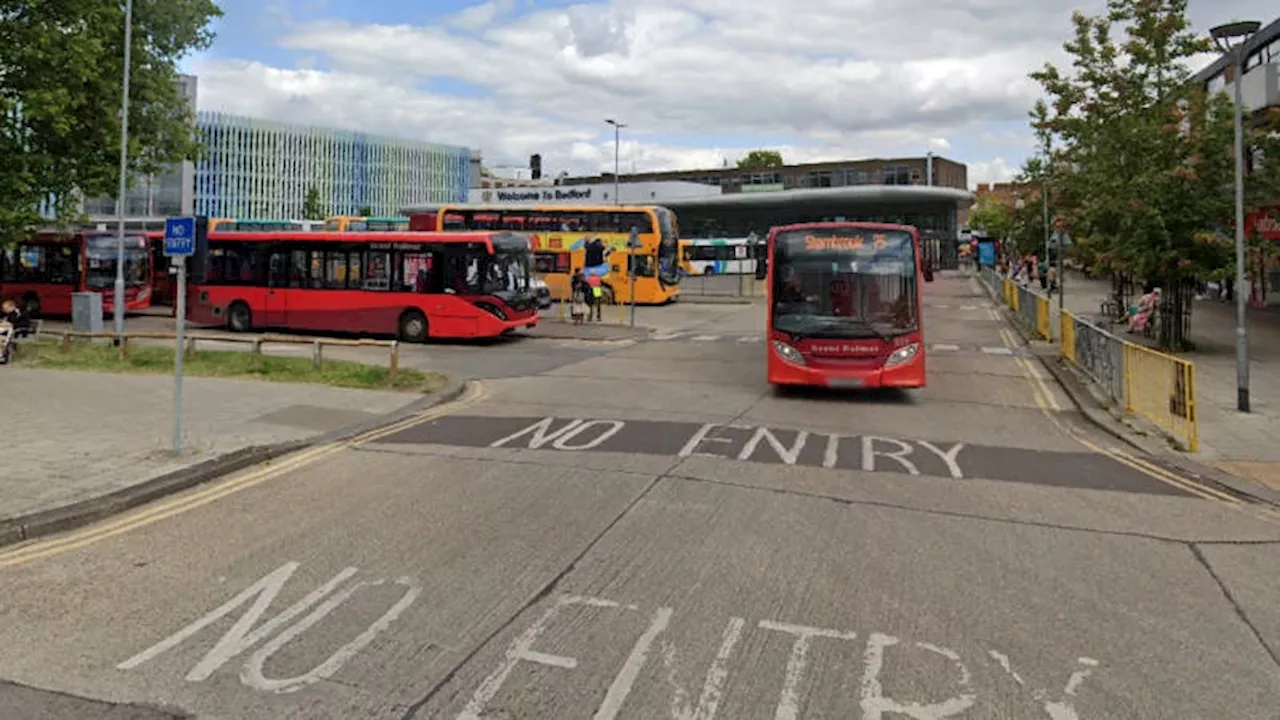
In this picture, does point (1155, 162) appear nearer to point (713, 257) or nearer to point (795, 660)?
point (795, 660)

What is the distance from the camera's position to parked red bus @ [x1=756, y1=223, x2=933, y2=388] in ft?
41.8

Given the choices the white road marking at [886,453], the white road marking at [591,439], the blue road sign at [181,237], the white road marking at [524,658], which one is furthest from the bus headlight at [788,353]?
the white road marking at [524,658]

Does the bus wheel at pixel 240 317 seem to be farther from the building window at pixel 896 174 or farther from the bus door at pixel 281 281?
the building window at pixel 896 174

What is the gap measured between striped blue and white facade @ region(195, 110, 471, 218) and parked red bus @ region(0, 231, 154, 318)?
274 ft

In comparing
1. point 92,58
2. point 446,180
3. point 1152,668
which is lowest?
point 1152,668

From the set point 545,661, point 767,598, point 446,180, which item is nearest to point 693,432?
point 767,598

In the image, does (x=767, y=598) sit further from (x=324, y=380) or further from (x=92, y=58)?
(x=92, y=58)

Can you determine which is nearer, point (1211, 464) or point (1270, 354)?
point (1211, 464)

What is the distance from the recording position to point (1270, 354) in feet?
60.5

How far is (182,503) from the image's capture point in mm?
7133

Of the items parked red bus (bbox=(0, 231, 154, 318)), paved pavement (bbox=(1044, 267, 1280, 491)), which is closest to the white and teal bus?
paved pavement (bbox=(1044, 267, 1280, 491))

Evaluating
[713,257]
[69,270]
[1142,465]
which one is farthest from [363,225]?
[713,257]

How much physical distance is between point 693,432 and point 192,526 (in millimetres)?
5459

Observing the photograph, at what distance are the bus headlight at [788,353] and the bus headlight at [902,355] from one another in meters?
1.24
